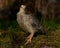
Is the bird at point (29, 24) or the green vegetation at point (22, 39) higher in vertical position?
the bird at point (29, 24)

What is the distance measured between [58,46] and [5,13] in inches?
96.8

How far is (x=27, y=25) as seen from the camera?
249 inches

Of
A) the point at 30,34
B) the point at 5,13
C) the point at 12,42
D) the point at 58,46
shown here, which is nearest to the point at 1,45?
the point at 12,42

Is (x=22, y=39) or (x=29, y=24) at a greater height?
(x=29, y=24)

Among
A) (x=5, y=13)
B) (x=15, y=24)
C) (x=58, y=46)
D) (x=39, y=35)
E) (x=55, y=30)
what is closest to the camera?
(x=58, y=46)

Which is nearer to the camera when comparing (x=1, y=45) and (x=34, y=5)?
(x=1, y=45)

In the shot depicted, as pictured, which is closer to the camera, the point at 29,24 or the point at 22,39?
the point at 29,24

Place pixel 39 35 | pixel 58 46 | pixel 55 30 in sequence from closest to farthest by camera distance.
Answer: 1. pixel 58 46
2. pixel 39 35
3. pixel 55 30

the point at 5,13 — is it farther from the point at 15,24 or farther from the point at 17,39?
the point at 17,39

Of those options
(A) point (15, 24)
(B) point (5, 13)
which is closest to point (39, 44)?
(A) point (15, 24)

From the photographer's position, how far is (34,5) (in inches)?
324

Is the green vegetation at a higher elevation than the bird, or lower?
lower

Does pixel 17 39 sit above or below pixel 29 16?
below

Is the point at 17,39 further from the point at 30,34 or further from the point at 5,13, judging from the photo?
the point at 5,13
